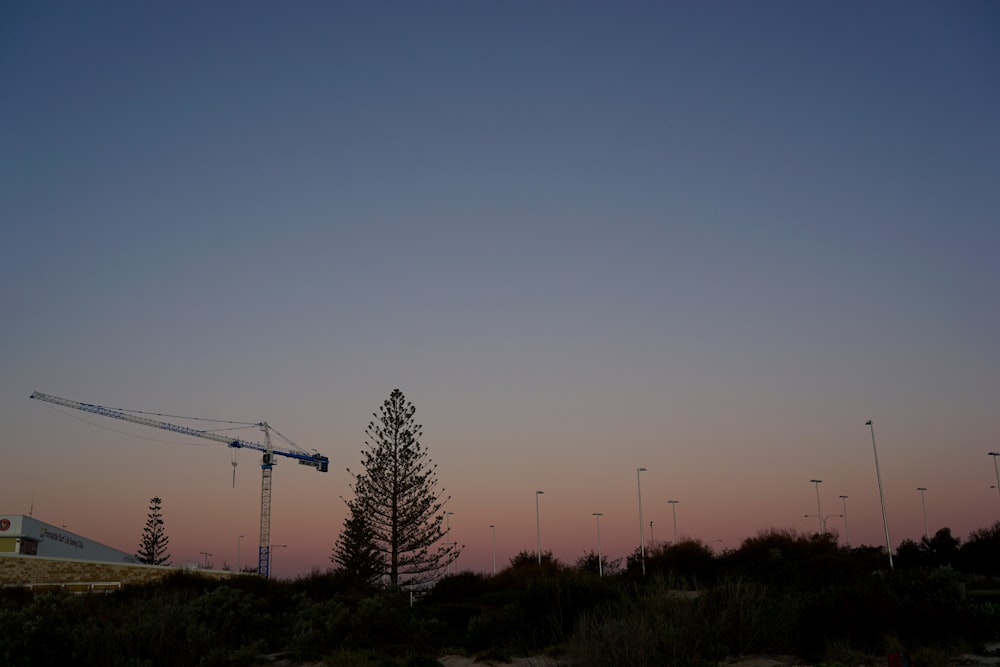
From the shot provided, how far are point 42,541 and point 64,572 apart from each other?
1683 cm

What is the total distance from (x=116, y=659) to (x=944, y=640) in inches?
536

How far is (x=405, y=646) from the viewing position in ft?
58.9

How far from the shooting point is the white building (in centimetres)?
4569

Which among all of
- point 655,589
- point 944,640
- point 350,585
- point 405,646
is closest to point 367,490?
point 350,585

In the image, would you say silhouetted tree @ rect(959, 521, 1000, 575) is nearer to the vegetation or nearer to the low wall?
the vegetation

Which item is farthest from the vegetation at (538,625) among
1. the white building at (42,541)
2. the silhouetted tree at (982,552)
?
the white building at (42,541)

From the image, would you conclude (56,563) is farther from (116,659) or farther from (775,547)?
(775,547)

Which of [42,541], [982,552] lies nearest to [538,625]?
[982,552]

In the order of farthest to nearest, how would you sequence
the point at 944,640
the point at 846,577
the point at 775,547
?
the point at 775,547, the point at 846,577, the point at 944,640

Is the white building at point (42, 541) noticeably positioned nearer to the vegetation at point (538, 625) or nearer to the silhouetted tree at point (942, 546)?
the vegetation at point (538, 625)

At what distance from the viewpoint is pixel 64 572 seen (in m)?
→ 34.8

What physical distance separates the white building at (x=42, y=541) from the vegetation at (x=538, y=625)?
84.0 feet

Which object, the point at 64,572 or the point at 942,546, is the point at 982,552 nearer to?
the point at 942,546

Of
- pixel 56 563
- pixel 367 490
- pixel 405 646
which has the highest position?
pixel 367 490
